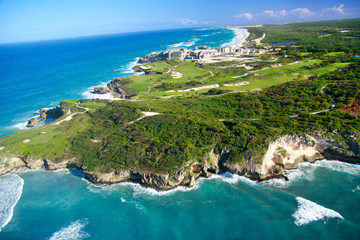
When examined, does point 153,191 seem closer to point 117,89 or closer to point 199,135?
point 199,135

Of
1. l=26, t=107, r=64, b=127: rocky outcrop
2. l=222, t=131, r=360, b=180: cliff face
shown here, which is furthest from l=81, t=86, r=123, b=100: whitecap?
l=222, t=131, r=360, b=180: cliff face

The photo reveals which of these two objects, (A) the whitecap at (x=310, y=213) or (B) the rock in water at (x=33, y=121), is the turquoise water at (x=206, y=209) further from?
(B) the rock in water at (x=33, y=121)

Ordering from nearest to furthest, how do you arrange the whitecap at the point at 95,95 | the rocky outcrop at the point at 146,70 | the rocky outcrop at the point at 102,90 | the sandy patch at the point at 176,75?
the whitecap at the point at 95,95
the rocky outcrop at the point at 102,90
the sandy patch at the point at 176,75
the rocky outcrop at the point at 146,70

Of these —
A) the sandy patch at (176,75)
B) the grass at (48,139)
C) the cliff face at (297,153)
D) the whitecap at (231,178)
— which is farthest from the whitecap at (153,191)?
the sandy patch at (176,75)

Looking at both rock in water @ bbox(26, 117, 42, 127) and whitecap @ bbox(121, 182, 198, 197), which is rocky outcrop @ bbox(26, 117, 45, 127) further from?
whitecap @ bbox(121, 182, 198, 197)

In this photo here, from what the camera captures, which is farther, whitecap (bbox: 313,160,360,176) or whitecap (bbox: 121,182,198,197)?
whitecap (bbox: 313,160,360,176)

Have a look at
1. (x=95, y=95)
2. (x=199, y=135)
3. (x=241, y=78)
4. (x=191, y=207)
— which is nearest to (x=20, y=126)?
(x=95, y=95)

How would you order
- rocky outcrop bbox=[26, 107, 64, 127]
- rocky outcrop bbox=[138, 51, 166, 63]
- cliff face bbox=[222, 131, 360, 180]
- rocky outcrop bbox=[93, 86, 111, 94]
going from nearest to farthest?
cliff face bbox=[222, 131, 360, 180], rocky outcrop bbox=[26, 107, 64, 127], rocky outcrop bbox=[93, 86, 111, 94], rocky outcrop bbox=[138, 51, 166, 63]
